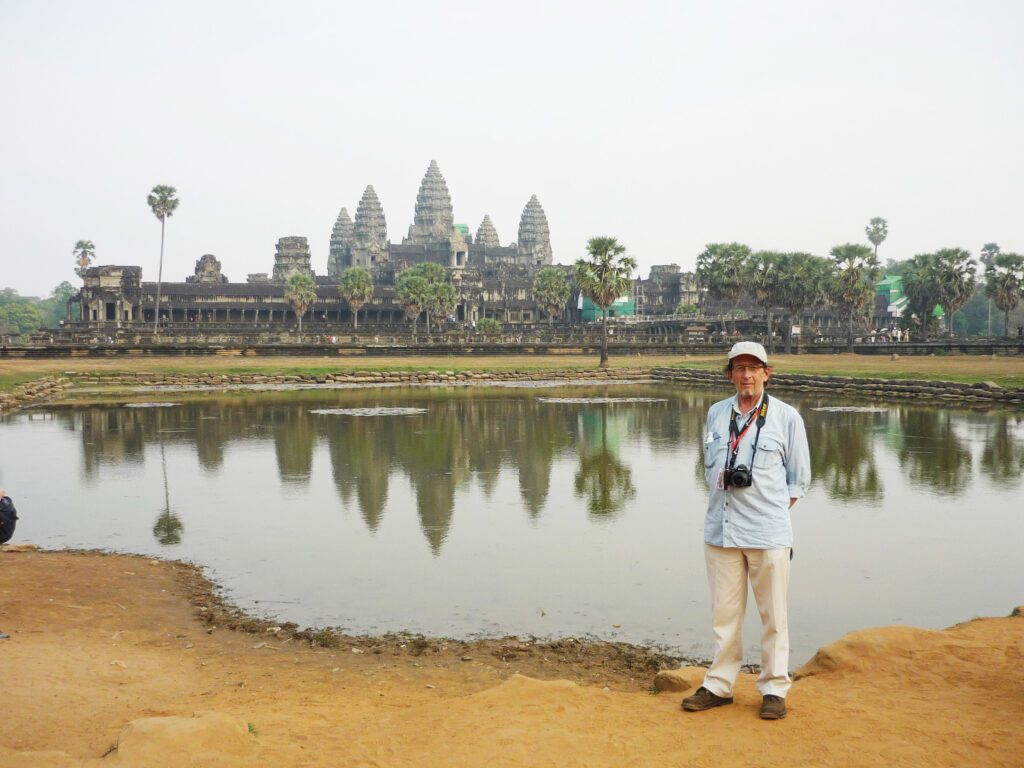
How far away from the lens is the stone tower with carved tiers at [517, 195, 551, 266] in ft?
560

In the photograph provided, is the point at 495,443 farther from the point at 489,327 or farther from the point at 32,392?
the point at 489,327

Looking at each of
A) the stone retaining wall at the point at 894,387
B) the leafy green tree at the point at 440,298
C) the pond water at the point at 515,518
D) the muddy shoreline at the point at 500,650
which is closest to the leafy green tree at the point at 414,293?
the leafy green tree at the point at 440,298

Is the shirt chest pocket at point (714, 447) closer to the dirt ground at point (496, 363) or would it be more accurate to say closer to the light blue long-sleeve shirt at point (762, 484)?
the light blue long-sleeve shirt at point (762, 484)

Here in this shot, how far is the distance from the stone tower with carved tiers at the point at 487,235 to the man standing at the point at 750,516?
171381 millimetres

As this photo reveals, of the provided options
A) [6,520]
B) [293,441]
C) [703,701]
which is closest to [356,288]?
[293,441]

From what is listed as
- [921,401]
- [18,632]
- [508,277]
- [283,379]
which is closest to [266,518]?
[18,632]

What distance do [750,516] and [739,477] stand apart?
0.87ft

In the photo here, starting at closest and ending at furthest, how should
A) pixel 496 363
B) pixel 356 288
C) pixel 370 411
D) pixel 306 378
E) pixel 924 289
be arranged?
1. pixel 370 411
2. pixel 306 378
3. pixel 496 363
4. pixel 924 289
5. pixel 356 288

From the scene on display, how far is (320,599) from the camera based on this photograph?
10859 millimetres

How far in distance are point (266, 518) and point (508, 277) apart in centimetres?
13300

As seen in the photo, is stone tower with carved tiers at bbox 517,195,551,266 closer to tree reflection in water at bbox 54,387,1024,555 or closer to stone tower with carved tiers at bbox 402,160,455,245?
stone tower with carved tiers at bbox 402,160,455,245

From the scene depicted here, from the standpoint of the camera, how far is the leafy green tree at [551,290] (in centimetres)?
12350

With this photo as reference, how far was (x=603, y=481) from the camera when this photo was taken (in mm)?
18797

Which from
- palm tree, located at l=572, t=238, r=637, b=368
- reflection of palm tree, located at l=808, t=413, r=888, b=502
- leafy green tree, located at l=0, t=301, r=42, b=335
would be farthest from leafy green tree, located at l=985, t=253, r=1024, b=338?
leafy green tree, located at l=0, t=301, r=42, b=335
